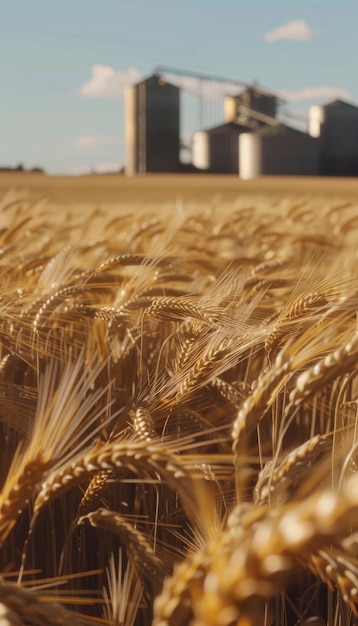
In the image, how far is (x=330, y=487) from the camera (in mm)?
1083

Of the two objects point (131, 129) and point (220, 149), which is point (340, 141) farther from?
point (131, 129)

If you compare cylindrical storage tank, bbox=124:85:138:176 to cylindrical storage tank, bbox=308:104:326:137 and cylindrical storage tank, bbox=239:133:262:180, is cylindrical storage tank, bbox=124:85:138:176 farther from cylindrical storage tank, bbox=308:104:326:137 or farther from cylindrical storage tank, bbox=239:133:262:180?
cylindrical storage tank, bbox=308:104:326:137

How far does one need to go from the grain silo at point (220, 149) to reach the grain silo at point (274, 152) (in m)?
1.83

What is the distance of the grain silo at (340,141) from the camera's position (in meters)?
40.6

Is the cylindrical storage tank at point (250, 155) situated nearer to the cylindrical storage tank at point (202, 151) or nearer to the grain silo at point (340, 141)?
the cylindrical storage tank at point (202, 151)

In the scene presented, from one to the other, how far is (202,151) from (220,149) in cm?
102

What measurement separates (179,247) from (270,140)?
1429 inches

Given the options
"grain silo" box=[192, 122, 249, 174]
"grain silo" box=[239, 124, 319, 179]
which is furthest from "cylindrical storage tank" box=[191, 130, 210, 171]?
"grain silo" box=[239, 124, 319, 179]

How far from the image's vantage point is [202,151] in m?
42.0

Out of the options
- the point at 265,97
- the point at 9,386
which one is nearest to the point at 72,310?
the point at 9,386

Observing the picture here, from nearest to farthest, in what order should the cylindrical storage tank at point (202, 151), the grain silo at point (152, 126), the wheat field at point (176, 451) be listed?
the wheat field at point (176, 451) → the grain silo at point (152, 126) → the cylindrical storage tank at point (202, 151)

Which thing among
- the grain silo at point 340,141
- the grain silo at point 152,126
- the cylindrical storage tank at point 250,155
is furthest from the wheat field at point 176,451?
the grain silo at point 340,141

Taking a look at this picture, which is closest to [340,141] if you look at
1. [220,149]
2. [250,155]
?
[250,155]

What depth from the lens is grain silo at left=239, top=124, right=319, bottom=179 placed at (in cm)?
3850
